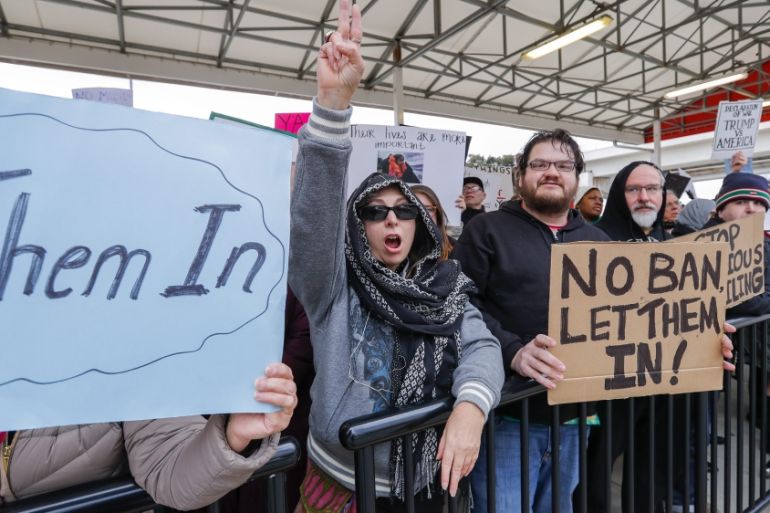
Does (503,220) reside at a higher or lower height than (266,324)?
higher

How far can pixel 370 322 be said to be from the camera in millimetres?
1147

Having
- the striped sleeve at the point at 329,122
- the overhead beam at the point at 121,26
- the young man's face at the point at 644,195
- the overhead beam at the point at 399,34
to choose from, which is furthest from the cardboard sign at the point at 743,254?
the overhead beam at the point at 121,26

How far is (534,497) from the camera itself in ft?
5.07

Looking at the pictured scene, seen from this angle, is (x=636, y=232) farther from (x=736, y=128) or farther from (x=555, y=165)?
(x=736, y=128)

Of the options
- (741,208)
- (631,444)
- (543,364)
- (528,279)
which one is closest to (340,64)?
(543,364)

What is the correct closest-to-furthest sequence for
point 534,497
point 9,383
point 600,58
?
point 9,383 < point 534,497 < point 600,58

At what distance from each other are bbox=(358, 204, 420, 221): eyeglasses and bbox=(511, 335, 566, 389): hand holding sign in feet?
1.56

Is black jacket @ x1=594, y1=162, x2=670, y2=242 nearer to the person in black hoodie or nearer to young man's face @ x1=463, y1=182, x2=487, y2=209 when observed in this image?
the person in black hoodie

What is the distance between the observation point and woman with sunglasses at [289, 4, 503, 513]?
0.94m

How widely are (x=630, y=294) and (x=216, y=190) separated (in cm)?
113

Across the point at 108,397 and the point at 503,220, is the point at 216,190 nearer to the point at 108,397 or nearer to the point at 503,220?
the point at 108,397

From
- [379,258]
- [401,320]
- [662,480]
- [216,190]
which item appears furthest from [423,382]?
[662,480]

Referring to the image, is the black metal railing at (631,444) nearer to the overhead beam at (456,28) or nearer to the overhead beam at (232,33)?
the overhead beam at (456,28)

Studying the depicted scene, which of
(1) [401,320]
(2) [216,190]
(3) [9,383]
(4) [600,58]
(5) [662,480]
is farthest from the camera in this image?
(4) [600,58]
